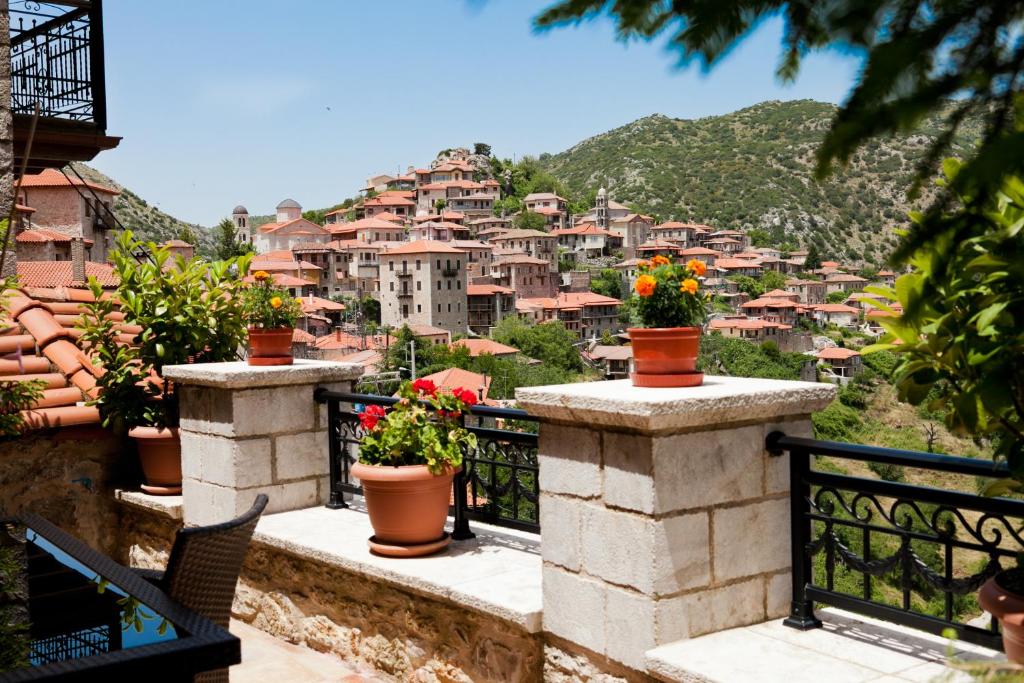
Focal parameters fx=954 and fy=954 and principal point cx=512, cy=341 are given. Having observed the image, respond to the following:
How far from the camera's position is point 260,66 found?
73000 millimetres

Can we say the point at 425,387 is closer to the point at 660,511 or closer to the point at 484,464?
the point at 484,464

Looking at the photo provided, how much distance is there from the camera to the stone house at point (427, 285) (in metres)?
83.6

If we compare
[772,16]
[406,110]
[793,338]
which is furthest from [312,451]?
[406,110]

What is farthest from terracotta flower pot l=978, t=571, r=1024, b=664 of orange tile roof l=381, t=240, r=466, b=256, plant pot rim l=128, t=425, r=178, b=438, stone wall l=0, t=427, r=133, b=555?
orange tile roof l=381, t=240, r=466, b=256

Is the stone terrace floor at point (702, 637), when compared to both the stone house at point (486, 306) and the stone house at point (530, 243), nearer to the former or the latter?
the stone house at point (486, 306)

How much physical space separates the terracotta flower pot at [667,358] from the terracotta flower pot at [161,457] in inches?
134

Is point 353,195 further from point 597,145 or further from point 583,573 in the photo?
point 583,573

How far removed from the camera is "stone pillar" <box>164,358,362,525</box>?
5.01m

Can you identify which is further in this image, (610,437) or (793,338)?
(793,338)

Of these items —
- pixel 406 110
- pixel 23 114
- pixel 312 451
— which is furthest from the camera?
pixel 406 110

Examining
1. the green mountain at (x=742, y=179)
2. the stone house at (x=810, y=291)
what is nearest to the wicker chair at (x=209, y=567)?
the green mountain at (x=742, y=179)

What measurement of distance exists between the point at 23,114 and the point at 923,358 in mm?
8822

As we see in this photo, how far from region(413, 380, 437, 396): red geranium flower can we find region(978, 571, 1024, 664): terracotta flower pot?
→ 8.45 ft

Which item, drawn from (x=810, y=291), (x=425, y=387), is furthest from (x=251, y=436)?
(x=810, y=291)
